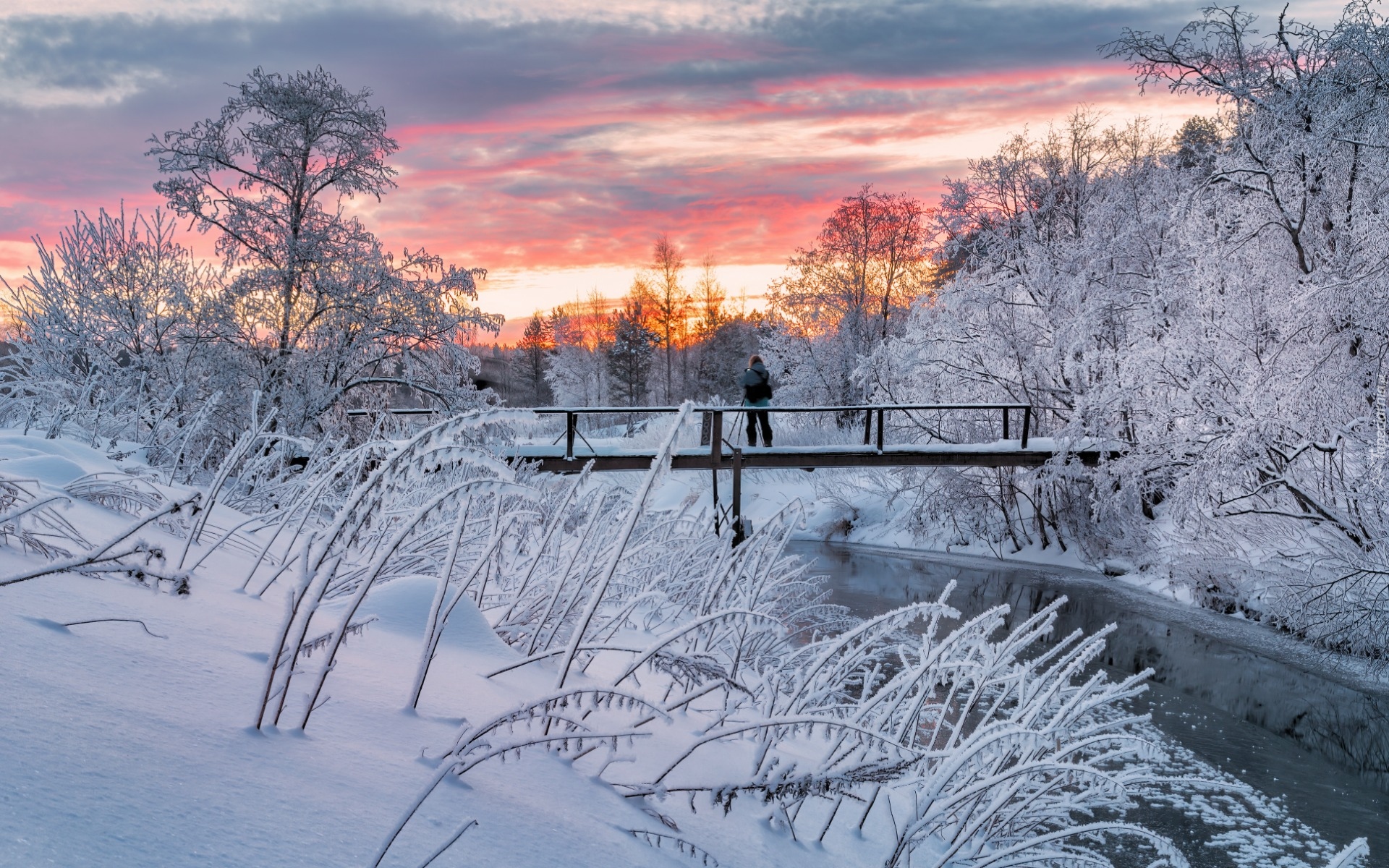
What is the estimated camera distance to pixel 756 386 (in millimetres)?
16234

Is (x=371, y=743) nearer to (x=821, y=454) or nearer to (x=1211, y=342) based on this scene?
(x=1211, y=342)

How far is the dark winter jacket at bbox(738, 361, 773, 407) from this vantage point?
1599cm

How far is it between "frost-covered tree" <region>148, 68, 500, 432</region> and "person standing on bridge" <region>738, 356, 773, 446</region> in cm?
517

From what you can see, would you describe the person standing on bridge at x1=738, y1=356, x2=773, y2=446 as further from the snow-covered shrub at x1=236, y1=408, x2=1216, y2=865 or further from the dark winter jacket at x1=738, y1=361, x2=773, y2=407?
the snow-covered shrub at x1=236, y1=408, x2=1216, y2=865

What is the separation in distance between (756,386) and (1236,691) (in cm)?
945

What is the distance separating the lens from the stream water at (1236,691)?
5926 mm

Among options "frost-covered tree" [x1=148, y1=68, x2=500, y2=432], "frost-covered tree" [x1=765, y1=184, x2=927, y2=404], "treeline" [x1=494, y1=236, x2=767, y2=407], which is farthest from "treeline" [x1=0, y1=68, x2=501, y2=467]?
"treeline" [x1=494, y1=236, x2=767, y2=407]

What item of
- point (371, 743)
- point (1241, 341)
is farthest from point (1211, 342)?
point (371, 743)

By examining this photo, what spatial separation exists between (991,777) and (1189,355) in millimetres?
11251

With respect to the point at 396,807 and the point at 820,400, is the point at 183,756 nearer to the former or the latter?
the point at 396,807

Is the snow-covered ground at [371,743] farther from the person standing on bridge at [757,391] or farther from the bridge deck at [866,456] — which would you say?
the person standing on bridge at [757,391]

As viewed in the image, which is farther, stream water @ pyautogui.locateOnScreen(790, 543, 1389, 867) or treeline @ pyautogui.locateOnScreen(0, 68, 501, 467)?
treeline @ pyautogui.locateOnScreen(0, 68, 501, 467)

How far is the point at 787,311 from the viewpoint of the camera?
30.0 m

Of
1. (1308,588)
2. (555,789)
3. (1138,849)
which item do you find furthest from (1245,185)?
(555,789)
